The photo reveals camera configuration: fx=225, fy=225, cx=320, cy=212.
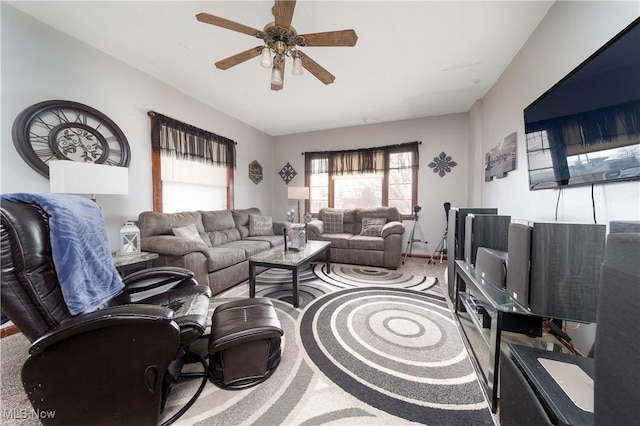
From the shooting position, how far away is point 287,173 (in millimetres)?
5312

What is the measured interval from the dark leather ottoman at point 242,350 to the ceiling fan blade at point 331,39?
1954mm

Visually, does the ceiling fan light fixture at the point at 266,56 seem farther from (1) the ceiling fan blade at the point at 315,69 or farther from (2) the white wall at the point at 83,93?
(2) the white wall at the point at 83,93

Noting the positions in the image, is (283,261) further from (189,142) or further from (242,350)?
(189,142)

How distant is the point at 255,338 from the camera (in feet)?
4.31

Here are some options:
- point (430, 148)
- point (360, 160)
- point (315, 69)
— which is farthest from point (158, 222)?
point (430, 148)

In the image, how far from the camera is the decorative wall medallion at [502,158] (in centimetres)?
242

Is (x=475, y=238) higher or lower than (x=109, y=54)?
lower

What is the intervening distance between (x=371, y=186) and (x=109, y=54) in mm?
4238

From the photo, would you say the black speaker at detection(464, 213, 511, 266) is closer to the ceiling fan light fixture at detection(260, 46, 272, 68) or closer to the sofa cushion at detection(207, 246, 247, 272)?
the ceiling fan light fixture at detection(260, 46, 272, 68)

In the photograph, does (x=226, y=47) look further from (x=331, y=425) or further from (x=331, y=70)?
(x=331, y=425)

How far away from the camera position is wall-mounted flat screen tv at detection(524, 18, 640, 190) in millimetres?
1002

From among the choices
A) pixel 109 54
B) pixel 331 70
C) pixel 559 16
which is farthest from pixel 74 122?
pixel 559 16

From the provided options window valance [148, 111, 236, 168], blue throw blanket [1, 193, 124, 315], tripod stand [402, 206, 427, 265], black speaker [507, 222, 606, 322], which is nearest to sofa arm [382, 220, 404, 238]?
tripod stand [402, 206, 427, 265]

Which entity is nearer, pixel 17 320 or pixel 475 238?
pixel 17 320
